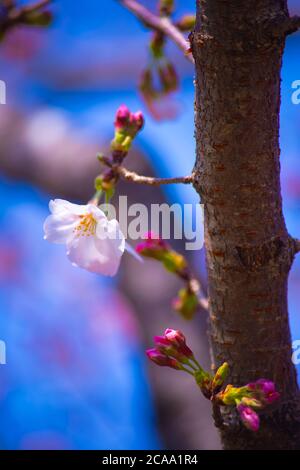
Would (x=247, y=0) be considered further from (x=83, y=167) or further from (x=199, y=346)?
(x=83, y=167)

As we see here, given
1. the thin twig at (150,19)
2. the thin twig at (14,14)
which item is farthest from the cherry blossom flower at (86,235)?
the thin twig at (14,14)

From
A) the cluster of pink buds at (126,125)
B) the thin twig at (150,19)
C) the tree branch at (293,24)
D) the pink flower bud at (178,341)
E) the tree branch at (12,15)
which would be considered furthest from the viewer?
the tree branch at (12,15)

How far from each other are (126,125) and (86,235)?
0.53 ft

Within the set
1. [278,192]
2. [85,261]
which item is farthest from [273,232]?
[85,261]

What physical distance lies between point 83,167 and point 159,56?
3.39 feet

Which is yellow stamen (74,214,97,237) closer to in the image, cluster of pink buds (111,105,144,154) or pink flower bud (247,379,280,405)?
cluster of pink buds (111,105,144,154)

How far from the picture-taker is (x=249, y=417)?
0.72 metres

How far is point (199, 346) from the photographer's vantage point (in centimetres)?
193

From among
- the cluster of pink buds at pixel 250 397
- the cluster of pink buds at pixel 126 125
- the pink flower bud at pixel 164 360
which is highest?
the cluster of pink buds at pixel 126 125

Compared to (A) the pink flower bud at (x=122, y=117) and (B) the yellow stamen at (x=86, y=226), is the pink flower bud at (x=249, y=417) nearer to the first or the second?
(B) the yellow stamen at (x=86, y=226)

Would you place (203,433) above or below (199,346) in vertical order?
below

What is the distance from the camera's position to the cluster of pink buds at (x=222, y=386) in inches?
28.6

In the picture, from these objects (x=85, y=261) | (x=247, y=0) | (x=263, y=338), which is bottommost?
(x=263, y=338)

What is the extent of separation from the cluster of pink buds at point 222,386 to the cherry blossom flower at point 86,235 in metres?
0.12
